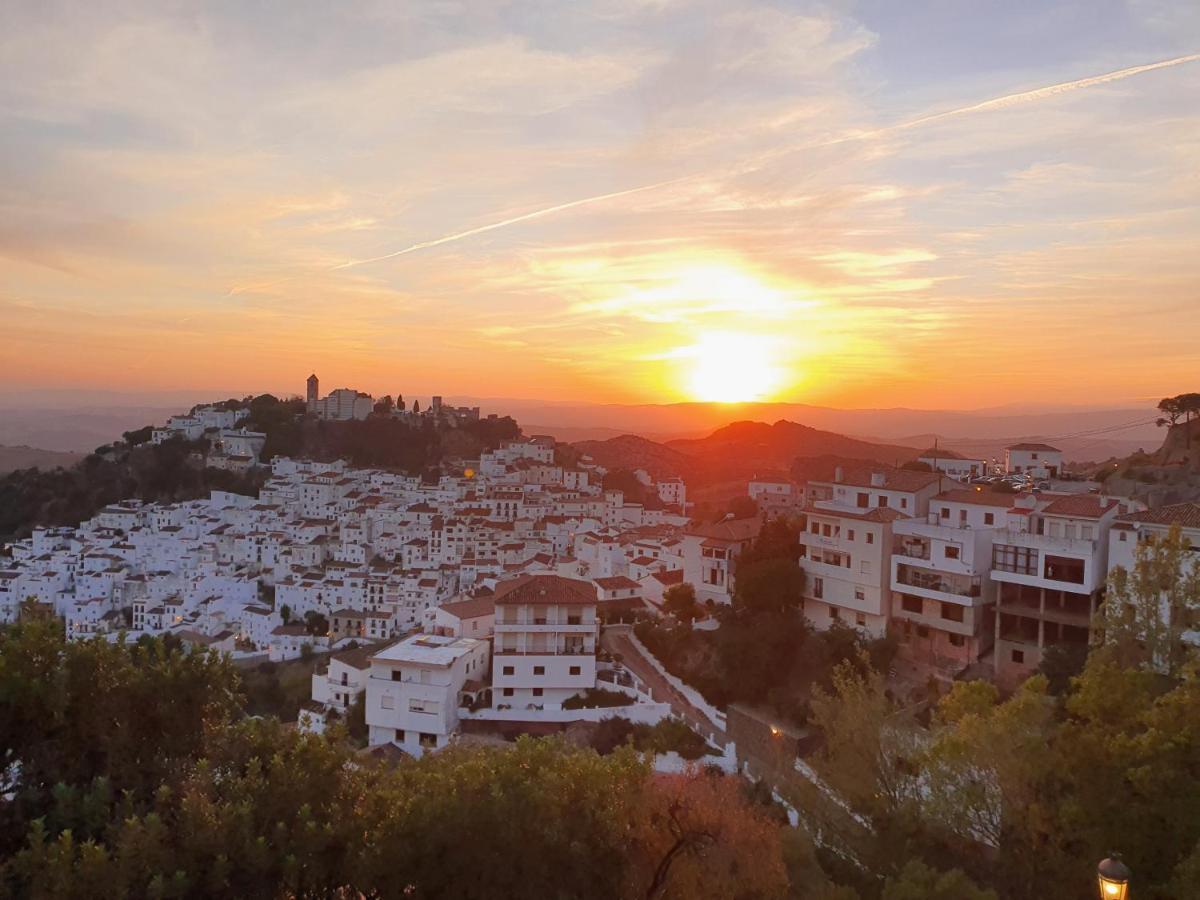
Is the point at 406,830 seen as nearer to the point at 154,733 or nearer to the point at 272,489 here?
the point at 154,733

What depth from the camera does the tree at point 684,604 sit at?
92.7 ft

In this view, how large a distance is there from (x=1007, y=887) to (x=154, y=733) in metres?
8.75

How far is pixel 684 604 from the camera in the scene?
28312mm

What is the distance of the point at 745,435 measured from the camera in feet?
327

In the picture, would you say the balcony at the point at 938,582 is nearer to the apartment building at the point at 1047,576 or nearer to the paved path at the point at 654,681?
the apartment building at the point at 1047,576

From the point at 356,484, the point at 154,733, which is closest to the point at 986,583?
the point at 154,733

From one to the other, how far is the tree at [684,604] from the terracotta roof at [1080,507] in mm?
11350

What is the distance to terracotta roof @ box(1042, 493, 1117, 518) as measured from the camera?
2036cm

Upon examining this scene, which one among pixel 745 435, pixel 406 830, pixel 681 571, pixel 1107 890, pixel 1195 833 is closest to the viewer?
pixel 1107 890

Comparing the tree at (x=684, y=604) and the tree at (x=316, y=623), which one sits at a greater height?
the tree at (x=684, y=604)

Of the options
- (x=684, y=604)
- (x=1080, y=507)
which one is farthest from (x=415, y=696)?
(x=1080, y=507)

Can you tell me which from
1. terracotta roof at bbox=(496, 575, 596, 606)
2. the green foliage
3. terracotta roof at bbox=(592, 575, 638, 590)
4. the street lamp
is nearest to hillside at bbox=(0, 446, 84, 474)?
terracotta roof at bbox=(592, 575, 638, 590)

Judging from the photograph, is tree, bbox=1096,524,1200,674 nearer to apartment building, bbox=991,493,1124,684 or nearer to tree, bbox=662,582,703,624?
apartment building, bbox=991,493,1124,684

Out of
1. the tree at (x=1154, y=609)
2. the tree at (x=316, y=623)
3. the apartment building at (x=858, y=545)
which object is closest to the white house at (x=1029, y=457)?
the apartment building at (x=858, y=545)
